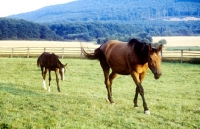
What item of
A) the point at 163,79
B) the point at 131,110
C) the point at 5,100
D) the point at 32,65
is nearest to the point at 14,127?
the point at 5,100

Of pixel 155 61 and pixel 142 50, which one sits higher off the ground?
pixel 142 50

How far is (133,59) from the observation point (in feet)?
26.2

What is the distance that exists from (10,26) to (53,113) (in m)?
104

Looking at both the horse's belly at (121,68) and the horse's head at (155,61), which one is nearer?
the horse's head at (155,61)

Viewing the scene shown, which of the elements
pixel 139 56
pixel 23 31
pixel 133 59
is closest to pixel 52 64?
pixel 133 59

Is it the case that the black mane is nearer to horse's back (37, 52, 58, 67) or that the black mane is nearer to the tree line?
horse's back (37, 52, 58, 67)

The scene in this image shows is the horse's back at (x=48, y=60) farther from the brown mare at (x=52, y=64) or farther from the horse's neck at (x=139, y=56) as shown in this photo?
the horse's neck at (x=139, y=56)

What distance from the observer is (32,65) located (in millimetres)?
23531

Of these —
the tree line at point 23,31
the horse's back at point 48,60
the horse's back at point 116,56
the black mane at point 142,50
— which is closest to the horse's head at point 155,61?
the black mane at point 142,50

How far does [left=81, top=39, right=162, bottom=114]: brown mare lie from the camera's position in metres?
7.36

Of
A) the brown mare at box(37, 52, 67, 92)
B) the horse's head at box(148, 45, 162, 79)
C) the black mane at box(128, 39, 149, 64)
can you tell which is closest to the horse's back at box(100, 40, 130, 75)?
the black mane at box(128, 39, 149, 64)

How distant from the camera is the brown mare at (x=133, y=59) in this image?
7.36m

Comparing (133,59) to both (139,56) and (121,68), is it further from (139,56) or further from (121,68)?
(121,68)

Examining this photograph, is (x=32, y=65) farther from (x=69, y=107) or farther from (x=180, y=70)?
(x=69, y=107)
